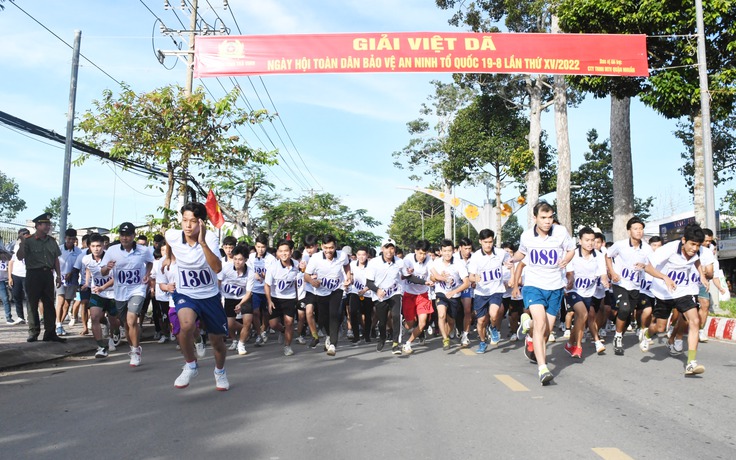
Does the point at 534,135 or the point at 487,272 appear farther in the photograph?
the point at 534,135

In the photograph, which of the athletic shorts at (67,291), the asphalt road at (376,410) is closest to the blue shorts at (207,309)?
the asphalt road at (376,410)

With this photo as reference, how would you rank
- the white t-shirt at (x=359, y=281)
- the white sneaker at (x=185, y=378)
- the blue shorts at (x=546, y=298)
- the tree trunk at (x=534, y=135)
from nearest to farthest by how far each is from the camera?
the white sneaker at (x=185, y=378), the blue shorts at (x=546, y=298), the white t-shirt at (x=359, y=281), the tree trunk at (x=534, y=135)

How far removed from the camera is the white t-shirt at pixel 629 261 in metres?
9.87

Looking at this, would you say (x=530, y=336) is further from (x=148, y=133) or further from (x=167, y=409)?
(x=148, y=133)

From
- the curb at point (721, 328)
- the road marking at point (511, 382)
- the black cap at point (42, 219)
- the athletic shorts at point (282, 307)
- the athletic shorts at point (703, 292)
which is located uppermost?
the black cap at point (42, 219)

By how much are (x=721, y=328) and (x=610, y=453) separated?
30.0 feet

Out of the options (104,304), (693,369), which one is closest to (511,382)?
(693,369)

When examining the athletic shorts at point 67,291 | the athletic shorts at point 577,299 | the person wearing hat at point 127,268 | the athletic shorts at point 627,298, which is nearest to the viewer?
the person wearing hat at point 127,268

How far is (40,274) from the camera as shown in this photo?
1004cm

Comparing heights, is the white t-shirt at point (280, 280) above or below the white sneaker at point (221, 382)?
above

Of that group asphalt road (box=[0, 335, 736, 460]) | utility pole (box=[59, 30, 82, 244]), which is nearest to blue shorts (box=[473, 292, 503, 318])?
asphalt road (box=[0, 335, 736, 460])

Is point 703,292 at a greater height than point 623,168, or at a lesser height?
lesser

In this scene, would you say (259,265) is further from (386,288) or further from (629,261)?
(629,261)

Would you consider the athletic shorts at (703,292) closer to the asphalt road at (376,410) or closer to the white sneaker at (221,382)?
the asphalt road at (376,410)
